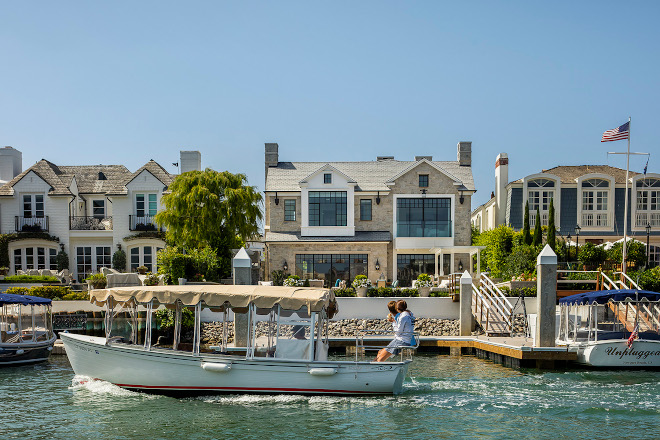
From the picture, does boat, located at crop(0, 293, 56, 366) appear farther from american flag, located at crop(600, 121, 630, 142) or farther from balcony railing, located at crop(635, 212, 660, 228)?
balcony railing, located at crop(635, 212, 660, 228)

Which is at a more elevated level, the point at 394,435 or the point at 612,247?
the point at 612,247

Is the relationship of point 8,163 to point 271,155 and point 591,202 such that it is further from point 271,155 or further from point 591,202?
point 591,202

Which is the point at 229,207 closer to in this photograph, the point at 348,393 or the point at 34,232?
the point at 34,232

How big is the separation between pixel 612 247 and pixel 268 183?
763 inches

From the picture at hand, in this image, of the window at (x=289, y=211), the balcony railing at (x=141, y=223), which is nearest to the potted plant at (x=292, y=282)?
the window at (x=289, y=211)

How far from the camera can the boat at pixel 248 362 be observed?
16.8 meters

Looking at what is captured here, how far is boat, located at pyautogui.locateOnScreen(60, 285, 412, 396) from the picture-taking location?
659 inches

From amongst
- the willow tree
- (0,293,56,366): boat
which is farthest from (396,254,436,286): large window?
(0,293,56,366): boat

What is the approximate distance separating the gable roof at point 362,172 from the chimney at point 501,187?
5.97 m

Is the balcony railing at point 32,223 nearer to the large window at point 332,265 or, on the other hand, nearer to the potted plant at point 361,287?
the large window at point 332,265

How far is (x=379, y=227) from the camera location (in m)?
38.8

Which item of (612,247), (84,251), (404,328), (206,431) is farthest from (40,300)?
(612,247)

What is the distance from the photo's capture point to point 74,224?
39.8 m

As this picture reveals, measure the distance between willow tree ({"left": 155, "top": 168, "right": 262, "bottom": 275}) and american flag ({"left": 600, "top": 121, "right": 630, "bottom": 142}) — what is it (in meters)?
18.3
